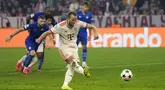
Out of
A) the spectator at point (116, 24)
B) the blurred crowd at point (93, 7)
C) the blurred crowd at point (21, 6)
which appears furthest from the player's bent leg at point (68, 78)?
the blurred crowd at point (21, 6)

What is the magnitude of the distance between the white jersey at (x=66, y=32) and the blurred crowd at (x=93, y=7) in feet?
74.5

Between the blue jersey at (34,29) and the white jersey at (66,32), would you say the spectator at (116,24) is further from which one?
the white jersey at (66,32)

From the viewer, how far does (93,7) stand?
37.6 metres

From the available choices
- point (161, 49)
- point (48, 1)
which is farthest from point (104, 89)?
point (48, 1)

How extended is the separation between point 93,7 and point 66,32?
2398 centimetres

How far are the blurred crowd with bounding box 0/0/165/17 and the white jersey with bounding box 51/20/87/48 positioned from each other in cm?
2270

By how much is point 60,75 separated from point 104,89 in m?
4.44

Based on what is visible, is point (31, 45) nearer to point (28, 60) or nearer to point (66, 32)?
point (28, 60)

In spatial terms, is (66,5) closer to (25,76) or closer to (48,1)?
(48,1)

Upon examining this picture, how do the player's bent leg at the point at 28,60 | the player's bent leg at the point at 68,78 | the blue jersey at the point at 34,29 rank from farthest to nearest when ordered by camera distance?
1. the blue jersey at the point at 34,29
2. the player's bent leg at the point at 28,60
3. the player's bent leg at the point at 68,78

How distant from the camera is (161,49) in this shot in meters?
31.8

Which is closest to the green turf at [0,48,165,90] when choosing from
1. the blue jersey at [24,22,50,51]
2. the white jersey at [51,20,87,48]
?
the blue jersey at [24,22,50,51]

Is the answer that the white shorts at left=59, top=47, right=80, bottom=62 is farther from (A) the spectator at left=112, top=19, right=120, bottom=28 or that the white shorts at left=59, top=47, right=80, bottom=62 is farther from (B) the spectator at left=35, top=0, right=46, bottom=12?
(B) the spectator at left=35, top=0, right=46, bottom=12

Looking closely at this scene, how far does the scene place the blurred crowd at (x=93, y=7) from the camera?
37.0m
